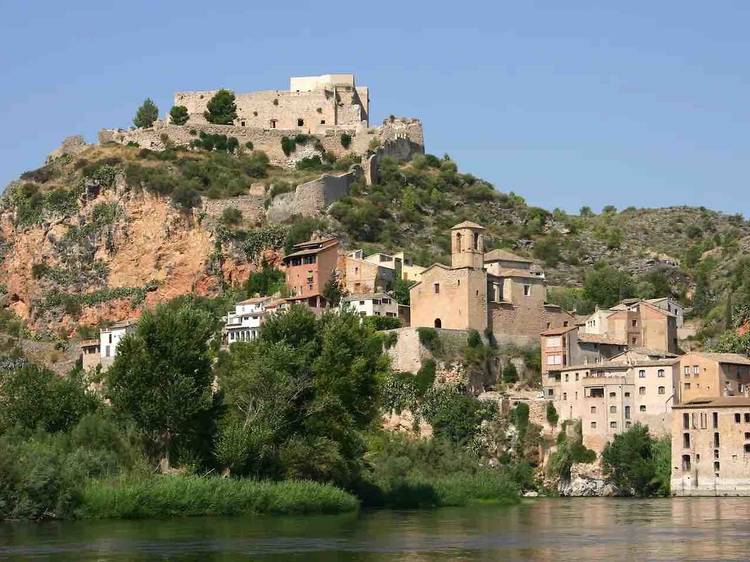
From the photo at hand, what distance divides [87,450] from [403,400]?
87.1 ft

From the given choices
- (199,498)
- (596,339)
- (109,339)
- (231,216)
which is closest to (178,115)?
(231,216)

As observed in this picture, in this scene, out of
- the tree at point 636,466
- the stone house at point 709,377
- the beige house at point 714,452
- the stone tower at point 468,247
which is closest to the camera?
the beige house at point 714,452

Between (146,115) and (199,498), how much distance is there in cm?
7028

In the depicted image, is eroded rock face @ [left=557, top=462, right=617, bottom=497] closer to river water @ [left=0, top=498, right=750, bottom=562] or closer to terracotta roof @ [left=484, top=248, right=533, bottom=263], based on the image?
terracotta roof @ [left=484, top=248, right=533, bottom=263]

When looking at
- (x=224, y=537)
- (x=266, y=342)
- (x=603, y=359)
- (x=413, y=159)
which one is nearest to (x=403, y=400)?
(x=603, y=359)

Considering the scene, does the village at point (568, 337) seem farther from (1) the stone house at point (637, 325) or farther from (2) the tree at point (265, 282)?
(2) the tree at point (265, 282)

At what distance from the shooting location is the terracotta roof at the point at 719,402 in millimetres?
72938

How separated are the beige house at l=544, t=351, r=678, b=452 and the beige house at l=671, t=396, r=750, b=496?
2.70m

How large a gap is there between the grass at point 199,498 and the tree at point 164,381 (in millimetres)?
2500

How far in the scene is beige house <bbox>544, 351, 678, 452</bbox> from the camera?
76312 mm

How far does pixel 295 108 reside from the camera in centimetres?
11681

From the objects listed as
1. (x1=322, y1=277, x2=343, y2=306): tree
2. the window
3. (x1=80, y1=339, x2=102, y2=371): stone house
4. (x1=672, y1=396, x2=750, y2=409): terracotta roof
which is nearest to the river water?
the window

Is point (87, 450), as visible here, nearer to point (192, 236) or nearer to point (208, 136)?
point (192, 236)

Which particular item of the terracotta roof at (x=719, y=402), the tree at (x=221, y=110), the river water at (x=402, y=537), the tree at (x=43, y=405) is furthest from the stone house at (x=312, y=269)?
the river water at (x=402, y=537)
